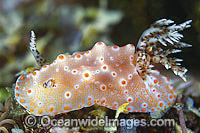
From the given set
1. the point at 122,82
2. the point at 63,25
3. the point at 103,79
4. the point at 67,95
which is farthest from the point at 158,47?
the point at 63,25

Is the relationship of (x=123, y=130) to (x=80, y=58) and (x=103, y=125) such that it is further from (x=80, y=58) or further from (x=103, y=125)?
(x=80, y=58)

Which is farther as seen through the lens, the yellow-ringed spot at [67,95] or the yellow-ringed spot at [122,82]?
the yellow-ringed spot at [122,82]

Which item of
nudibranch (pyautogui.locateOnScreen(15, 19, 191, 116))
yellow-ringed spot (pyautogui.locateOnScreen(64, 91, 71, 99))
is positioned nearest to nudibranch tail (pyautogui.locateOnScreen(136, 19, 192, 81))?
nudibranch (pyautogui.locateOnScreen(15, 19, 191, 116))

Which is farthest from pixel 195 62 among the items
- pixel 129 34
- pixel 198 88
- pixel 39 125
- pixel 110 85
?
pixel 39 125

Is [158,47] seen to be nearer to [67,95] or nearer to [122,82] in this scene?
[122,82]

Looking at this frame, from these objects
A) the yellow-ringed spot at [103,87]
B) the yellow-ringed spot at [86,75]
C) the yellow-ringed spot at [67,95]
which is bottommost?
the yellow-ringed spot at [67,95]

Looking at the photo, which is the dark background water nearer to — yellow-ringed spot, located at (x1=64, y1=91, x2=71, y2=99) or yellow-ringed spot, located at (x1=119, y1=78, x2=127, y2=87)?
yellow-ringed spot, located at (x1=119, y1=78, x2=127, y2=87)

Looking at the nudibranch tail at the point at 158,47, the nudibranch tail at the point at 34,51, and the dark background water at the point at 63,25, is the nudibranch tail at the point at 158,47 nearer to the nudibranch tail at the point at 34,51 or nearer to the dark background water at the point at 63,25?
the nudibranch tail at the point at 34,51

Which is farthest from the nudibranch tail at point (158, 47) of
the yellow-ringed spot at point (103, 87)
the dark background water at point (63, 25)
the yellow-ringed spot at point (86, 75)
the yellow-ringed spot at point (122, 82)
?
the dark background water at point (63, 25)
